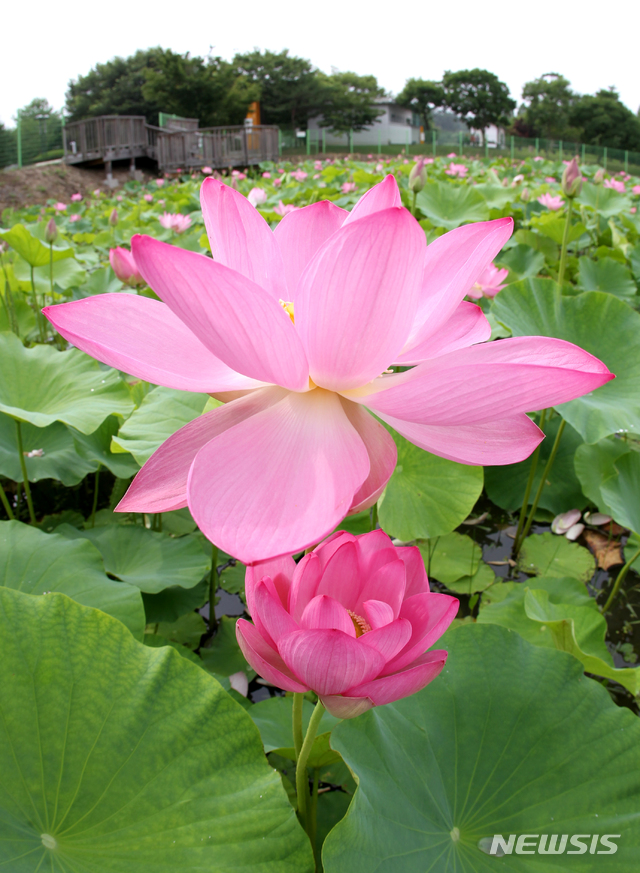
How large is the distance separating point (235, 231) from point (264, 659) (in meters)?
0.31

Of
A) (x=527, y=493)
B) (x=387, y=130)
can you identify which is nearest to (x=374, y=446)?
(x=527, y=493)

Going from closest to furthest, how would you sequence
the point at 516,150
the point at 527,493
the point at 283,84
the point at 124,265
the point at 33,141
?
the point at 527,493 < the point at 124,265 < the point at 33,141 < the point at 516,150 < the point at 283,84

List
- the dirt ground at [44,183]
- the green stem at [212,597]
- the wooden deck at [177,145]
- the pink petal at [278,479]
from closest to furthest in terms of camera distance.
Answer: the pink petal at [278,479] → the green stem at [212,597] → the dirt ground at [44,183] → the wooden deck at [177,145]

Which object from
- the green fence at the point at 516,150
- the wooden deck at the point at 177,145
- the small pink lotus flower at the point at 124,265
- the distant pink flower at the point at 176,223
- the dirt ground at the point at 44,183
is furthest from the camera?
the green fence at the point at 516,150

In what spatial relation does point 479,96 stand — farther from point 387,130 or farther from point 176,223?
point 176,223

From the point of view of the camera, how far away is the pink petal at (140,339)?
0.37 meters

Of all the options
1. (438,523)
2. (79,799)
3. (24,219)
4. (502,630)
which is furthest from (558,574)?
(24,219)

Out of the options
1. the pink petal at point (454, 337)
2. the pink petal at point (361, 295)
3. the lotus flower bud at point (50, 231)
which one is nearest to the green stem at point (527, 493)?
the pink petal at point (454, 337)

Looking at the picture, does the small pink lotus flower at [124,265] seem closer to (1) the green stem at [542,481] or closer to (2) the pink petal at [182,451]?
(1) the green stem at [542,481]

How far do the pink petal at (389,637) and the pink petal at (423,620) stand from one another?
2cm

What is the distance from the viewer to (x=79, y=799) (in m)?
0.50

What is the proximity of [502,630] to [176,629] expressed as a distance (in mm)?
727

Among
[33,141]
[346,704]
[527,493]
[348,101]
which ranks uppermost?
[348,101]

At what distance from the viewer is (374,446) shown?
0.40 meters
